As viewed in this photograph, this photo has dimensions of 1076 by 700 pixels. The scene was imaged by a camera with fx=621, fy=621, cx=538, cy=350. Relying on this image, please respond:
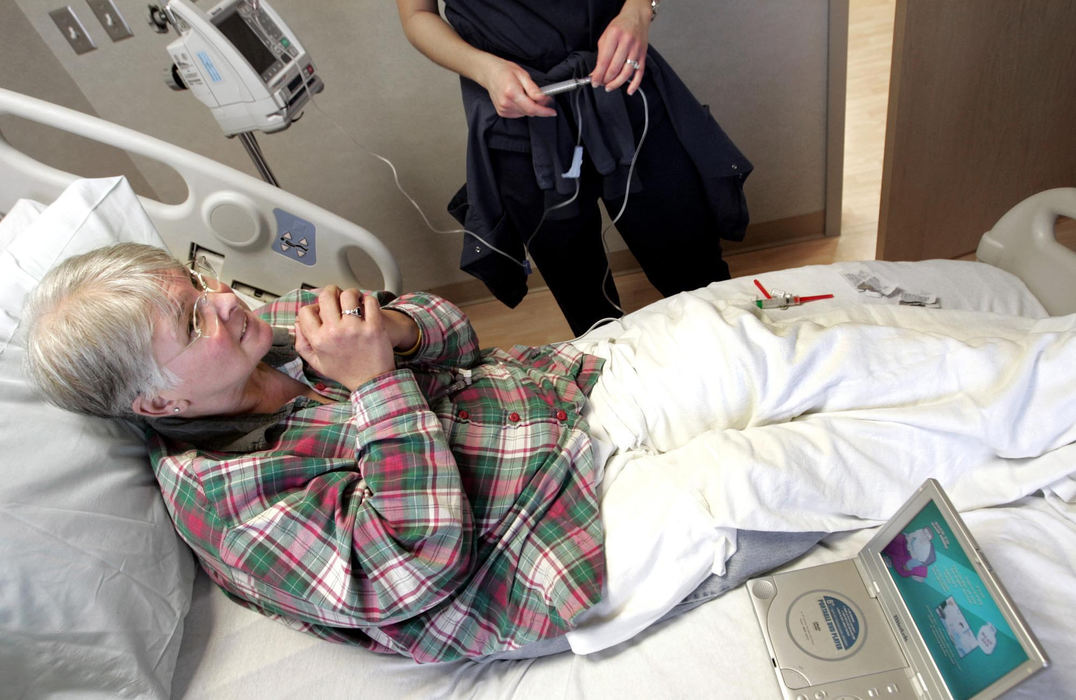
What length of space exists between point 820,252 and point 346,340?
1980 mm

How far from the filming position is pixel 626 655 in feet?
3.05

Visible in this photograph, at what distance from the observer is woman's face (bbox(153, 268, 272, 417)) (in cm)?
92

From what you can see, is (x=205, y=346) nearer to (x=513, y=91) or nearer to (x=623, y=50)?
(x=513, y=91)

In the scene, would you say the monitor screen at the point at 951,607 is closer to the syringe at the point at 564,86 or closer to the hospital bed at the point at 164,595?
the hospital bed at the point at 164,595

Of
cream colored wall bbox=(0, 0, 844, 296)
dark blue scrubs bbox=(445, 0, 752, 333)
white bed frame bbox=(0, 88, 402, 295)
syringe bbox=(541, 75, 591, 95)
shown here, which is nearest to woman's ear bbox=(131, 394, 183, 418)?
white bed frame bbox=(0, 88, 402, 295)

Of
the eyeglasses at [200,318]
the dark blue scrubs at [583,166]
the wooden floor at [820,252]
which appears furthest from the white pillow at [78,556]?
the wooden floor at [820,252]

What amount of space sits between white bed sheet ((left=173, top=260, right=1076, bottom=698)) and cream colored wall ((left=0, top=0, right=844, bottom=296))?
1.50m

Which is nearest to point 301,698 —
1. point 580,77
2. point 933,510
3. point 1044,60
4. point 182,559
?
point 182,559

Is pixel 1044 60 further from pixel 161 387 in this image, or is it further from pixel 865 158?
pixel 161 387

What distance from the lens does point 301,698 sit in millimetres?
925

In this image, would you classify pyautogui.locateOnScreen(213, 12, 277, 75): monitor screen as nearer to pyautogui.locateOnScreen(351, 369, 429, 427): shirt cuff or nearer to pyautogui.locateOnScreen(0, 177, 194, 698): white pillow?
pyautogui.locateOnScreen(0, 177, 194, 698): white pillow

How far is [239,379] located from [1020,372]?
1.16 m

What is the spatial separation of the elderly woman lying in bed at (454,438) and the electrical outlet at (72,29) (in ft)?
4.32

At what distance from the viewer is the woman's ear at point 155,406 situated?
936 millimetres
